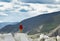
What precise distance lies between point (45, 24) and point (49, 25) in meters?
5.19

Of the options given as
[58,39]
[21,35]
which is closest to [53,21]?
[58,39]

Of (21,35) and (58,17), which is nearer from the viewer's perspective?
(21,35)

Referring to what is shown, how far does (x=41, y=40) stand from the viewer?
72.0 feet

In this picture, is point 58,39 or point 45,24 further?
point 45,24

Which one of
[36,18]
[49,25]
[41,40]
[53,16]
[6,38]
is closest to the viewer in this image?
[6,38]

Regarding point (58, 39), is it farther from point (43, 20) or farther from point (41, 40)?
point (43, 20)

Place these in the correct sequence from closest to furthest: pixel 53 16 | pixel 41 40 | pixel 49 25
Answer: pixel 41 40 → pixel 49 25 → pixel 53 16

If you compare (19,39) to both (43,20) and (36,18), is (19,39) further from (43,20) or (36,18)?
(43,20)

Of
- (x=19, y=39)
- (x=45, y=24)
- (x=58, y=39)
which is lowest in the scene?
(x=45, y=24)

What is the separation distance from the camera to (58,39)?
22219 millimetres

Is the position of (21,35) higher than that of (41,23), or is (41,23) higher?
(21,35)

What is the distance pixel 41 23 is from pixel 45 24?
3129 mm

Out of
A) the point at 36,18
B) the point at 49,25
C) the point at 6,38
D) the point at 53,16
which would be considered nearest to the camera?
the point at 6,38

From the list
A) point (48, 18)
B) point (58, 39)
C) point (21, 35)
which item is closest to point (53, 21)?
point (48, 18)
